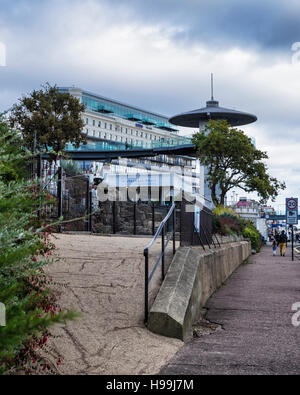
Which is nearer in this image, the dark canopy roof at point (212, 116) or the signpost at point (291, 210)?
A: the signpost at point (291, 210)

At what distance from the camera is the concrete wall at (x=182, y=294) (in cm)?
639

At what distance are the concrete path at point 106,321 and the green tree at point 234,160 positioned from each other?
33779 mm

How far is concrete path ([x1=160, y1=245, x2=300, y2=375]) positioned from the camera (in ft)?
17.4

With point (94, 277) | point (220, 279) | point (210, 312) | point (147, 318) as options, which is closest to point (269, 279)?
point (220, 279)

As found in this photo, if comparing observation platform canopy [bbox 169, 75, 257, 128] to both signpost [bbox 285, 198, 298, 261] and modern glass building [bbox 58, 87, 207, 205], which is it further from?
signpost [bbox 285, 198, 298, 261]

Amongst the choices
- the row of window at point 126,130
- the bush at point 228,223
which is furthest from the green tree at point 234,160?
the row of window at point 126,130

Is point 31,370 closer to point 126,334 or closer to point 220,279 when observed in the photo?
point 126,334

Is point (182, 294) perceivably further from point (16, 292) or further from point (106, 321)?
point (16, 292)

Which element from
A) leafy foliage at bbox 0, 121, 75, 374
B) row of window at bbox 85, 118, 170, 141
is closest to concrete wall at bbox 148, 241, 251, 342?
leafy foliage at bbox 0, 121, 75, 374

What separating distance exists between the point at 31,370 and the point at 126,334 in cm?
165

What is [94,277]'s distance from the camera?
8.10 meters

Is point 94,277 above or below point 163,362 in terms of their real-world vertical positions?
above

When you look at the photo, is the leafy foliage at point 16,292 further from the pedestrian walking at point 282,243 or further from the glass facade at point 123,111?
the glass facade at point 123,111
